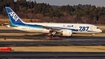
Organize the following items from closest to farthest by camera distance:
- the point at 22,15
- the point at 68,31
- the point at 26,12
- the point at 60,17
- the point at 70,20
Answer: the point at 68,31
the point at 70,20
the point at 60,17
the point at 22,15
the point at 26,12

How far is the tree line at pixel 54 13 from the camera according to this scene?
5044 inches

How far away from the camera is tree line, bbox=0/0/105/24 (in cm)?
12812

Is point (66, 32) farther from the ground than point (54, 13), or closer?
closer

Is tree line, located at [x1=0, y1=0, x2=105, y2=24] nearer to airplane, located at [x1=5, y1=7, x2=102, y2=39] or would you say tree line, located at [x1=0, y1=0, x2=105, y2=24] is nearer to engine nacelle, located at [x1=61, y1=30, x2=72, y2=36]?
airplane, located at [x1=5, y1=7, x2=102, y2=39]

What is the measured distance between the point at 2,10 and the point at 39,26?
308 feet

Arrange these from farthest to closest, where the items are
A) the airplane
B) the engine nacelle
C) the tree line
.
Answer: the tree line → the airplane → the engine nacelle

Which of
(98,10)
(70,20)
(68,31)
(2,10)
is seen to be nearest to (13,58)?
(68,31)

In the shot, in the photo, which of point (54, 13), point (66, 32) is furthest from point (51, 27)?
point (54, 13)

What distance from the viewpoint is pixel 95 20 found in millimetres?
130125

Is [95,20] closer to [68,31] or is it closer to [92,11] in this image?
[92,11]

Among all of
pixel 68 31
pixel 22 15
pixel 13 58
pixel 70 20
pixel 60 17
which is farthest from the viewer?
pixel 22 15

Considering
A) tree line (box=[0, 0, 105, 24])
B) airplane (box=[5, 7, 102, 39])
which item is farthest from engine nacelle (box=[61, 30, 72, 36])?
tree line (box=[0, 0, 105, 24])

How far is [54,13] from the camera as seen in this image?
14012 cm

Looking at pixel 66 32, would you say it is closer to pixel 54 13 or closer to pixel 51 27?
pixel 51 27
